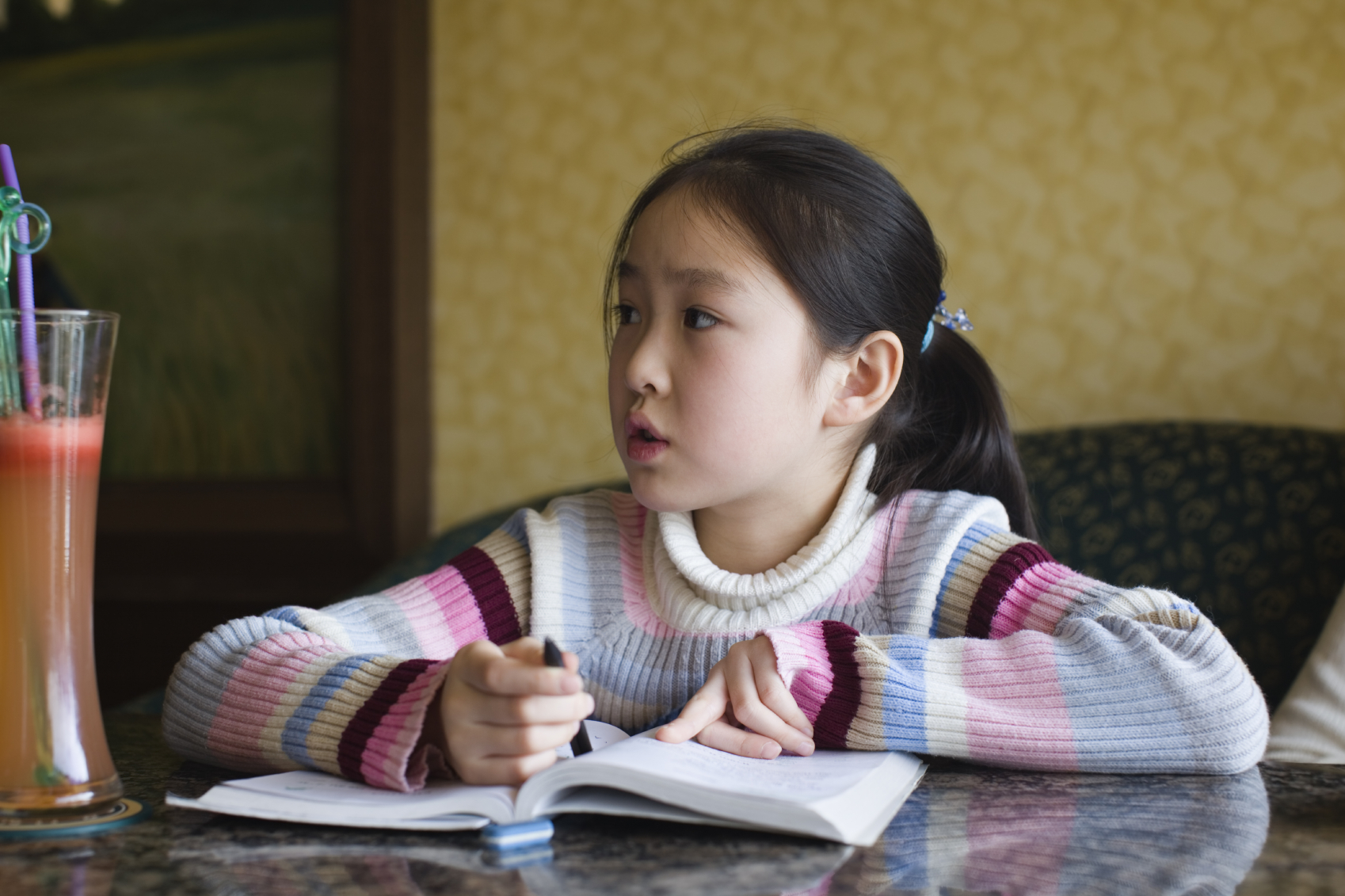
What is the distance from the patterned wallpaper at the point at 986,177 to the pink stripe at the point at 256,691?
50.4 inches

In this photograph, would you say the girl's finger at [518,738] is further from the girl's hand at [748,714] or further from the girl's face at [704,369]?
the girl's face at [704,369]

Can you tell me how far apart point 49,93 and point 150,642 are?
1086 millimetres

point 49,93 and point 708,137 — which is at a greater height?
point 49,93

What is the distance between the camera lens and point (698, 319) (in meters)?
0.98

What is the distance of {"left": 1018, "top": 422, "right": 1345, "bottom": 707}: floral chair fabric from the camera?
5.04 feet

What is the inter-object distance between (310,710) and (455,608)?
275mm

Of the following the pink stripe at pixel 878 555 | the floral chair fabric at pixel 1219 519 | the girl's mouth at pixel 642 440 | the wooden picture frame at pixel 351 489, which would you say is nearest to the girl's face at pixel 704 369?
the girl's mouth at pixel 642 440

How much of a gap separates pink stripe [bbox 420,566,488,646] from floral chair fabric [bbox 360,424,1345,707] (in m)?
0.91

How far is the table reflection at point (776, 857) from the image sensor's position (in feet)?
1.79

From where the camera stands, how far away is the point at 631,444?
99 centimetres

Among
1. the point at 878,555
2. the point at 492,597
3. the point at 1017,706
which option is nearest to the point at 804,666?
the point at 1017,706

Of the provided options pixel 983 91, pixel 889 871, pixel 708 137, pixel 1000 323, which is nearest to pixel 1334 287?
pixel 1000 323

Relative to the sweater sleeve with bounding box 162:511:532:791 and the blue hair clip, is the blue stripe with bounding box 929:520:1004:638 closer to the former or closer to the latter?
the blue hair clip

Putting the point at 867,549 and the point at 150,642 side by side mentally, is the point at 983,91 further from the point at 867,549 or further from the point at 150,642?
the point at 150,642
